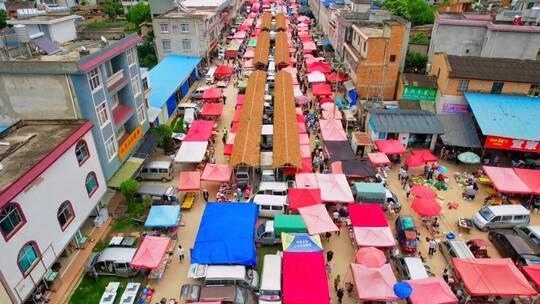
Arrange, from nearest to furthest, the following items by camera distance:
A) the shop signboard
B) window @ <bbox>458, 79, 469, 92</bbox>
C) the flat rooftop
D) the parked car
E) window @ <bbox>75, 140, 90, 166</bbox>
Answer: the flat rooftop, the parked car, window @ <bbox>75, 140, 90, 166</bbox>, window @ <bbox>458, 79, 469, 92</bbox>, the shop signboard

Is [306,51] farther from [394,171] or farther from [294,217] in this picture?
[294,217]

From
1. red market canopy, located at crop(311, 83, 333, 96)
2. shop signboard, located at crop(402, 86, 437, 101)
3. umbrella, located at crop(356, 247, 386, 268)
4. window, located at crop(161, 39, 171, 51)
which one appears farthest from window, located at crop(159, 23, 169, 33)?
umbrella, located at crop(356, 247, 386, 268)

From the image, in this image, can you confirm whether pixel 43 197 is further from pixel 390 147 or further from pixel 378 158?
pixel 390 147

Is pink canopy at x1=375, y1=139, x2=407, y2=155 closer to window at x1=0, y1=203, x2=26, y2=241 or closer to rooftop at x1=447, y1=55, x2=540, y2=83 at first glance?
rooftop at x1=447, y1=55, x2=540, y2=83

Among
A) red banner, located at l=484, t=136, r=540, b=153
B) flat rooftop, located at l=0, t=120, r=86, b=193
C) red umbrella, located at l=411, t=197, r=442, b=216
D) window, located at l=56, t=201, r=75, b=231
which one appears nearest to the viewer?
flat rooftop, located at l=0, t=120, r=86, b=193

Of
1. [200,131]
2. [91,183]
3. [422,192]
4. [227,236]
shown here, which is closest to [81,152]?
[91,183]

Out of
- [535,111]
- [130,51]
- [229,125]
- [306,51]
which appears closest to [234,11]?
[306,51]

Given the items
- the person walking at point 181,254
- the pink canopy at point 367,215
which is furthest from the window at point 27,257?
the pink canopy at point 367,215
